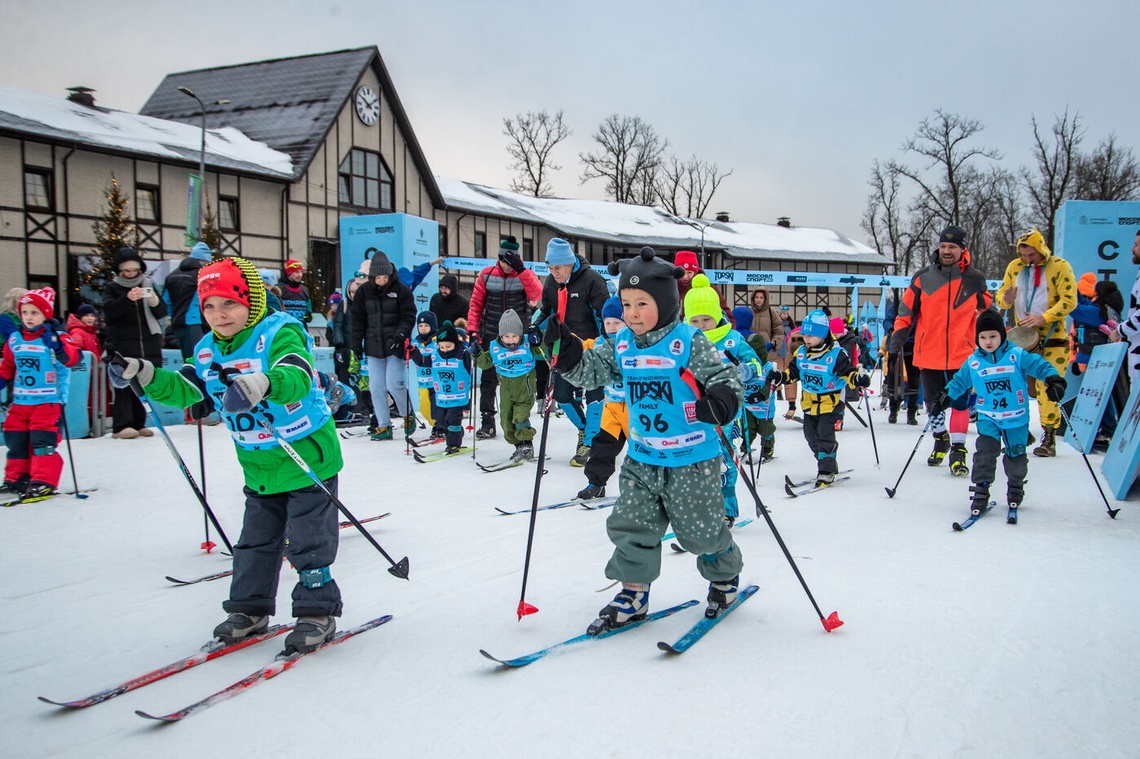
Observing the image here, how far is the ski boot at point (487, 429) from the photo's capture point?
945 centimetres

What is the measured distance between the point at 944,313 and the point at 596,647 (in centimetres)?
580

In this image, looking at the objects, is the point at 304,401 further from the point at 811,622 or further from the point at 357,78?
the point at 357,78

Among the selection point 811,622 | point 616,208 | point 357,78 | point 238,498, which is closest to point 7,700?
point 811,622

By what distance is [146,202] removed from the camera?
62.7ft

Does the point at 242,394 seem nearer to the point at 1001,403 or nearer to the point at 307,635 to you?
the point at 307,635

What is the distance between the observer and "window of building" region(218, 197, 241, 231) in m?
20.6

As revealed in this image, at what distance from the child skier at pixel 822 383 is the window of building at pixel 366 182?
19407 mm

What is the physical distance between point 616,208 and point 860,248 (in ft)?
49.3

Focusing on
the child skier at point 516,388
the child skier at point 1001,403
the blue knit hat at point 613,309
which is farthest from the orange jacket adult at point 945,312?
the blue knit hat at point 613,309

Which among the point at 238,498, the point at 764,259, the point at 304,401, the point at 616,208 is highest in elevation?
the point at 616,208

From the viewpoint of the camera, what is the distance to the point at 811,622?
3.30 metres

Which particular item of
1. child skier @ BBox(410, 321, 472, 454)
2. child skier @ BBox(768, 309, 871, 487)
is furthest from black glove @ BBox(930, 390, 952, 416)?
child skier @ BBox(410, 321, 472, 454)

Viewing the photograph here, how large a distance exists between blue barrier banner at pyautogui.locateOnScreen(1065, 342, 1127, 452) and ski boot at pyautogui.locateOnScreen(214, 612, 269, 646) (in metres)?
6.87

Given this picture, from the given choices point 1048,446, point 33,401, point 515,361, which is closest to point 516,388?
point 515,361
